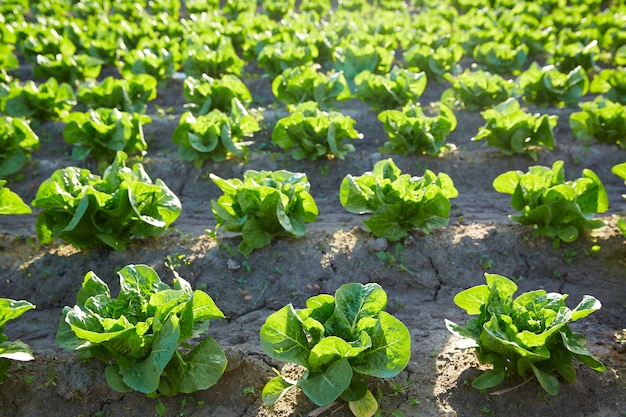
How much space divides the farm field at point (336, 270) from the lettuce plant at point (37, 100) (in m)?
0.15

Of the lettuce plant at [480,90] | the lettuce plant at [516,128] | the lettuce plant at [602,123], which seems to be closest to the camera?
the lettuce plant at [516,128]

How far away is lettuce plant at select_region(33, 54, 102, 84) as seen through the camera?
1045cm

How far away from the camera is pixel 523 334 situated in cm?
381

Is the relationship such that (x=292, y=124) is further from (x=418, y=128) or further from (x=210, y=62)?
(x=210, y=62)

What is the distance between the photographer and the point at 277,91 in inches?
352

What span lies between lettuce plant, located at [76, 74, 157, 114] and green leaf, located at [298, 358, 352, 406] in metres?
6.11

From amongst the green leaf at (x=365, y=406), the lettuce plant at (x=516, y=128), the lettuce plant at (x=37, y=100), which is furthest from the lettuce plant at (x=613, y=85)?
the lettuce plant at (x=37, y=100)

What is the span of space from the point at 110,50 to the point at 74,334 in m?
9.00

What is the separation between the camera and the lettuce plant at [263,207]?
17.9 feet

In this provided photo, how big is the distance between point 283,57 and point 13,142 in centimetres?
475

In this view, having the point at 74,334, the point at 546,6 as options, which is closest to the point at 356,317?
the point at 74,334

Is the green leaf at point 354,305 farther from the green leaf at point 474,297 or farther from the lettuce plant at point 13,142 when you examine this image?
the lettuce plant at point 13,142

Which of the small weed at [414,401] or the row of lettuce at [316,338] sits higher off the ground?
the row of lettuce at [316,338]

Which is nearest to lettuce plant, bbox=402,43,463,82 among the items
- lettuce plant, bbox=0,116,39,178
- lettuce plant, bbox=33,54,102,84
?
lettuce plant, bbox=33,54,102,84
